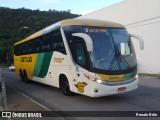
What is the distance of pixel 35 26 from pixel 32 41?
1612 inches

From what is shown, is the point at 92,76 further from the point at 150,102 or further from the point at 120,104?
the point at 150,102

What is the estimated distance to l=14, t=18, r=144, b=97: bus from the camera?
1037 centimetres

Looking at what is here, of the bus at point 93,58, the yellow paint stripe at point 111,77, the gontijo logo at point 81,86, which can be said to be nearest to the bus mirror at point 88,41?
the bus at point 93,58

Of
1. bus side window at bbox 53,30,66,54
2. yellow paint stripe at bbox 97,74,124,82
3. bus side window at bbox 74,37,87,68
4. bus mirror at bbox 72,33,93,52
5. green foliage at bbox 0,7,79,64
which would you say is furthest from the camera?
green foliage at bbox 0,7,79,64

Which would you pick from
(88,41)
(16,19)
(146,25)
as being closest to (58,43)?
(88,41)

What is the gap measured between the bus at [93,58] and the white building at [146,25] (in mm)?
17418

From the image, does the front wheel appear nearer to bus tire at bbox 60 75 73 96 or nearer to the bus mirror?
bus tire at bbox 60 75 73 96

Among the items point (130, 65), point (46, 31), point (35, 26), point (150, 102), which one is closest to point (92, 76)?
point (130, 65)

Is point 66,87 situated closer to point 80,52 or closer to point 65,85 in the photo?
point 65,85

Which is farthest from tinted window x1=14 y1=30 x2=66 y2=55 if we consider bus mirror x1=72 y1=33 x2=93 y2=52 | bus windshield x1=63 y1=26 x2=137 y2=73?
bus mirror x1=72 y1=33 x2=93 y2=52

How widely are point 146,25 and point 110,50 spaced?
20253 millimetres

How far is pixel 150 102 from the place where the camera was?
10.7 meters

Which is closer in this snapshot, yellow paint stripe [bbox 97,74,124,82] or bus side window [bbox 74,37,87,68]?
yellow paint stripe [bbox 97,74,124,82]

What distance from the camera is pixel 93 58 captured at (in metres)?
10.5
